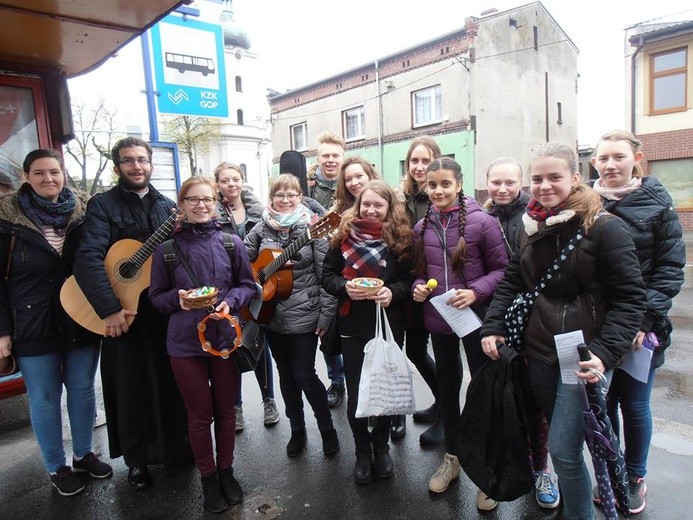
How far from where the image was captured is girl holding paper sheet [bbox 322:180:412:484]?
9.50ft

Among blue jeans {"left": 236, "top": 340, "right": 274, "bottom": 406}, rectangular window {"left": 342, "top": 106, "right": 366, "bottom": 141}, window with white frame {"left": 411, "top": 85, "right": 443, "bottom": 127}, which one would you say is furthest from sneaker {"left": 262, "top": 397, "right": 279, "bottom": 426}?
rectangular window {"left": 342, "top": 106, "right": 366, "bottom": 141}

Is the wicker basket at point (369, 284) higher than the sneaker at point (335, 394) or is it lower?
higher

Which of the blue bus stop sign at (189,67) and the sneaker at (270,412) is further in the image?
the blue bus stop sign at (189,67)

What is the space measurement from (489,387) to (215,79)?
4077mm

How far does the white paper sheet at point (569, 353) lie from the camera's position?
6.73ft

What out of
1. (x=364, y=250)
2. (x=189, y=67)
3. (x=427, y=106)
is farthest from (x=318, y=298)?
(x=427, y=106)

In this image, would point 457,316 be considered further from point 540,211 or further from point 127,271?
point 127,271

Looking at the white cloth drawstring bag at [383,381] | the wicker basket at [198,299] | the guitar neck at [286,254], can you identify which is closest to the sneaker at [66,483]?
the wicker basket at [198,299]

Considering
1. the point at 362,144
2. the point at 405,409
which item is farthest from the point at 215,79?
the point at 362,144

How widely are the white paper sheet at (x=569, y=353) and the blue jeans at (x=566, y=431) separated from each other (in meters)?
0.06

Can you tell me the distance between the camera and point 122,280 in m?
3.00

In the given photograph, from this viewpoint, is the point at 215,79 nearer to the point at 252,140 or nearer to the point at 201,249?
the point at 201,249

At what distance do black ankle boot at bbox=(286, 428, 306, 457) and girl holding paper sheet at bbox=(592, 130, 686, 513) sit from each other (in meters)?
2.07

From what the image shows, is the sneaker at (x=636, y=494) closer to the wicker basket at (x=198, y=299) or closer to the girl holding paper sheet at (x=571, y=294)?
the girl holding paper sheet at (x=571, y=294)
